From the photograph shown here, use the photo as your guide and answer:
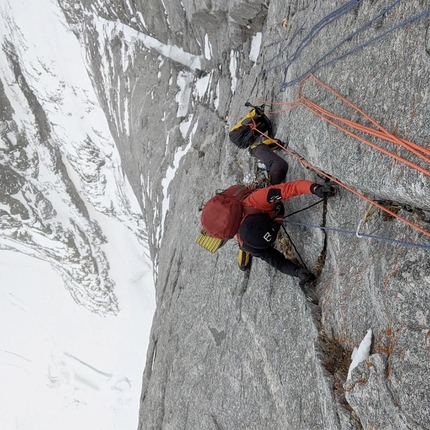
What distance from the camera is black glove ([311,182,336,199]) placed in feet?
14.7

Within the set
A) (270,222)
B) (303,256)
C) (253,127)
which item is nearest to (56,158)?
(253,127)

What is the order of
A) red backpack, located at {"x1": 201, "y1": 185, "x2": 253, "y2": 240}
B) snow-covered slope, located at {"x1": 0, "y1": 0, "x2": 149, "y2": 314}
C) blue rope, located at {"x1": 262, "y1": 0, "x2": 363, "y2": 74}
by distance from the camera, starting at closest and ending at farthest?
blue rope, located at {"x1": 262, "y1": 0, "x2": 363, "y2": 74}, red backpack, located at {"x1": 201, "y1": 185, "x2": 253, "y2": 240}, snow-covered slope, located at {"x1": 0, "y1": 0, "x2": 149, "y2": 314}

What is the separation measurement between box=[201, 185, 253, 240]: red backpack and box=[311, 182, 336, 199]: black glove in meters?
1.05

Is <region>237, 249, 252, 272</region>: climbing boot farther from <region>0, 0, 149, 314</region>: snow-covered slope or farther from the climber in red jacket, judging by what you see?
<region>0, 0, 149, 314</region>: snow-covered slope

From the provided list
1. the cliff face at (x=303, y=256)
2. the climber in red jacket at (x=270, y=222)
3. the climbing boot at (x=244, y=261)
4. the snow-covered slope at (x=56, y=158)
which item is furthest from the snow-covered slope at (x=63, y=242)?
the climber in red jacket at (x=270, y=222)

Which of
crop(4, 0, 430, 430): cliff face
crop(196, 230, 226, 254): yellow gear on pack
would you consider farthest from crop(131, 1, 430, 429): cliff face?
crop(196, 230, 226, 254): yellow gear on pack

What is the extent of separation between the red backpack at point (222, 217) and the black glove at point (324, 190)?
105 cm

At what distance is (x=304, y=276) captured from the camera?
4.77 metres

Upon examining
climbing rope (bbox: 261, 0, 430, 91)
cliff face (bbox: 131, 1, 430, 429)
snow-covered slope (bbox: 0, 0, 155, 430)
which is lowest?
cliff face (bbox: 131, 1, 430, 429)

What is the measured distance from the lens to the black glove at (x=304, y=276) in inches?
188

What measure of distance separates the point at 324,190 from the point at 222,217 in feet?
4.27

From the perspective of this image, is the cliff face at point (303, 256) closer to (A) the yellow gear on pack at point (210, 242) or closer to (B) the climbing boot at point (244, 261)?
(B) the climbing boot at point (244, 261)

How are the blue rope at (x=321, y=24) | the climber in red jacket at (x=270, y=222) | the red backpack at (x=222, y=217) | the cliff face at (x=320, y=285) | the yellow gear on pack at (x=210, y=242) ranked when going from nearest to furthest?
the cliff face at (x=320, y=285)
the blue rope at (x=321, y=24)
the climber in red jacket at (x=270, y=222)
the red backpack at (x=222, y=217)
the yellow gear on pack at (x=210, y=242)

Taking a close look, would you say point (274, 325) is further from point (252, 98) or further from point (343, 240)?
point (252, 98)
